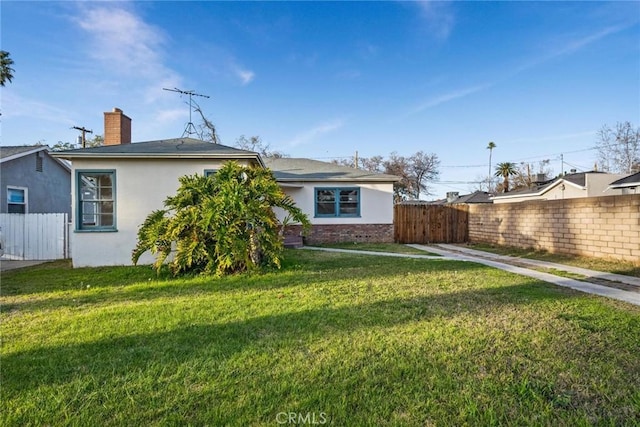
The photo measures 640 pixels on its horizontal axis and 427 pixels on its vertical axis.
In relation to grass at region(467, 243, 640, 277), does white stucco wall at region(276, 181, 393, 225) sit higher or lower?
higher

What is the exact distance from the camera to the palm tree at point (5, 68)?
15609 mm

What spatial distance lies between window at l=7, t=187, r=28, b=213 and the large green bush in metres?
9.92

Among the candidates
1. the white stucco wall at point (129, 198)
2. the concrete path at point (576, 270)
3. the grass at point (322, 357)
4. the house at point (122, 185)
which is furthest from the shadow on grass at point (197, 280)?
the concrete path at point (576, 270)

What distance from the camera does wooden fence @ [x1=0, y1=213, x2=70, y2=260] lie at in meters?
10.5

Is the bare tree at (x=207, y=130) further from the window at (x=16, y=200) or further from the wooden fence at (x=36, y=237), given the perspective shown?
the wooden fence at (x=36, y=237)

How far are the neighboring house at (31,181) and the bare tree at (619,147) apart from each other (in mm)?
39393

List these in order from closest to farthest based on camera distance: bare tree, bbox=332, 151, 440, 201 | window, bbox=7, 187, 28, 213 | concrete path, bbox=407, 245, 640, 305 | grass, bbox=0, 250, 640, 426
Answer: grass, bbox=0, 250, 640, 426 < concrete path, bbox=407, 245, 640, 305 < window, bbox=7, 187, 28, 213 < bare tree, bbox=332, 151, 440, 201

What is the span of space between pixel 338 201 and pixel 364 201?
3.80 ft

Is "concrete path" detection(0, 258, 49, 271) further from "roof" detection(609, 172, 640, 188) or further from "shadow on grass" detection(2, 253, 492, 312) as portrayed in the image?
"roof" detection(609, 172, 640, 188)

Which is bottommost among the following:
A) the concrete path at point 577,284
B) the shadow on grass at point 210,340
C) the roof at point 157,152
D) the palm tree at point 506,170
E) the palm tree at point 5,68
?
the concrete path at point 577,284

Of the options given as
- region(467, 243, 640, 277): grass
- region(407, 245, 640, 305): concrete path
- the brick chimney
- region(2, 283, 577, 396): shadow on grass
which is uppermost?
the brick chimney

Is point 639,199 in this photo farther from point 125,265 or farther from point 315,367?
point 125,265

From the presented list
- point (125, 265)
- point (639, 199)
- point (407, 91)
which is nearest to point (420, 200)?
point (407, 91)

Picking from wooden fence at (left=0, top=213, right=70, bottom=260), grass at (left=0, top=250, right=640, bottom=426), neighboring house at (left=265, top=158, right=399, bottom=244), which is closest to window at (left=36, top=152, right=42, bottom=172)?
wooden fence at (left=0, top=213, right=70, bottom=260)
